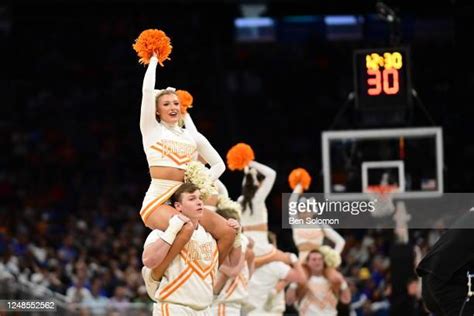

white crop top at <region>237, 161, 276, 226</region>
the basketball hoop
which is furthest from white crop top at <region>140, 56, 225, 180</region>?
the basketball hoop

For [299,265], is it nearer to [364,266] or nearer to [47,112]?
[364,266]

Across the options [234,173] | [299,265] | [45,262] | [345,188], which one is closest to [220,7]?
[234,173]

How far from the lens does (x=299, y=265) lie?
11711mm

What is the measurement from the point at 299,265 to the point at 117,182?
9.89m

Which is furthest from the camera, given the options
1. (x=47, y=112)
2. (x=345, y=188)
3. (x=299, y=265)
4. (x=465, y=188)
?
(x=47, y=112)

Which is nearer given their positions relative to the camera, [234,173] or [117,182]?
[234,173]

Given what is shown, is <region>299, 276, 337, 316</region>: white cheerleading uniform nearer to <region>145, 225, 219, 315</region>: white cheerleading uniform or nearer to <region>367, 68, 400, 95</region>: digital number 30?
<region>367, 68, 400, 95</region>: digital number 30

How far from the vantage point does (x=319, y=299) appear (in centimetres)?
1227

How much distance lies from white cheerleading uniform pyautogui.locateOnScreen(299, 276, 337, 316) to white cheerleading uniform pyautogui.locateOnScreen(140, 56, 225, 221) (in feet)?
14.7

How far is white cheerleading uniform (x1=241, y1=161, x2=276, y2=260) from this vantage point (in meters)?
11.3

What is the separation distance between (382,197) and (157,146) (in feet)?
19.2

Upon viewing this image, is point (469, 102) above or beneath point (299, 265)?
above

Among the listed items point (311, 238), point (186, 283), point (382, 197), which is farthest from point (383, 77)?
point (186, 283)

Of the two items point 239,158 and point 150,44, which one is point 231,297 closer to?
point 239,158
